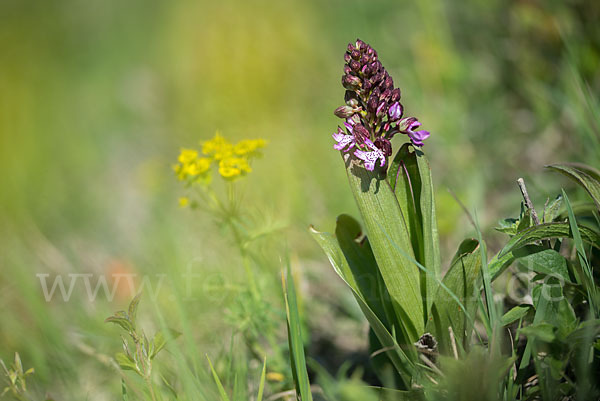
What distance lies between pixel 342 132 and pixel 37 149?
15.9ft

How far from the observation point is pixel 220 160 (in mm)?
1823

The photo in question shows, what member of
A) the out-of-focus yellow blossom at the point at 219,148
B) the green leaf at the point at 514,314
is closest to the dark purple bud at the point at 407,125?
the green leaf at the point at 514,314

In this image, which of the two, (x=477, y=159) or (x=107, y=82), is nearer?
(x=477, y=159)

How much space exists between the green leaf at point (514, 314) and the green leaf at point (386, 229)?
0.24m

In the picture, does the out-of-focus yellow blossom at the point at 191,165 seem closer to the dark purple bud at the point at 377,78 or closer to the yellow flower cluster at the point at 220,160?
the yellow flower cluster at the point at 220,160

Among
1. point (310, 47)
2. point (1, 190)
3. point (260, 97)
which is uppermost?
point (310, 47)

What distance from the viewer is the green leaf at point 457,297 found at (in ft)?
4.34

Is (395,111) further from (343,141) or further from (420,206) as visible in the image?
(420,206)

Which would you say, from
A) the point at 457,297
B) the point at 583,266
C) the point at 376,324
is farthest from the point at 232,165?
the point at 583,266

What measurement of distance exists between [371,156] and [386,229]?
225 mm

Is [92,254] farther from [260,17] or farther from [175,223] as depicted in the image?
[260,17]

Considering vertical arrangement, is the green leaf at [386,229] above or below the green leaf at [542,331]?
above

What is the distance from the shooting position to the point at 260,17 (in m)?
5.30

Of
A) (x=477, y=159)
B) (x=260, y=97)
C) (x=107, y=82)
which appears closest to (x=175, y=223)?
(x=260, y=97)
